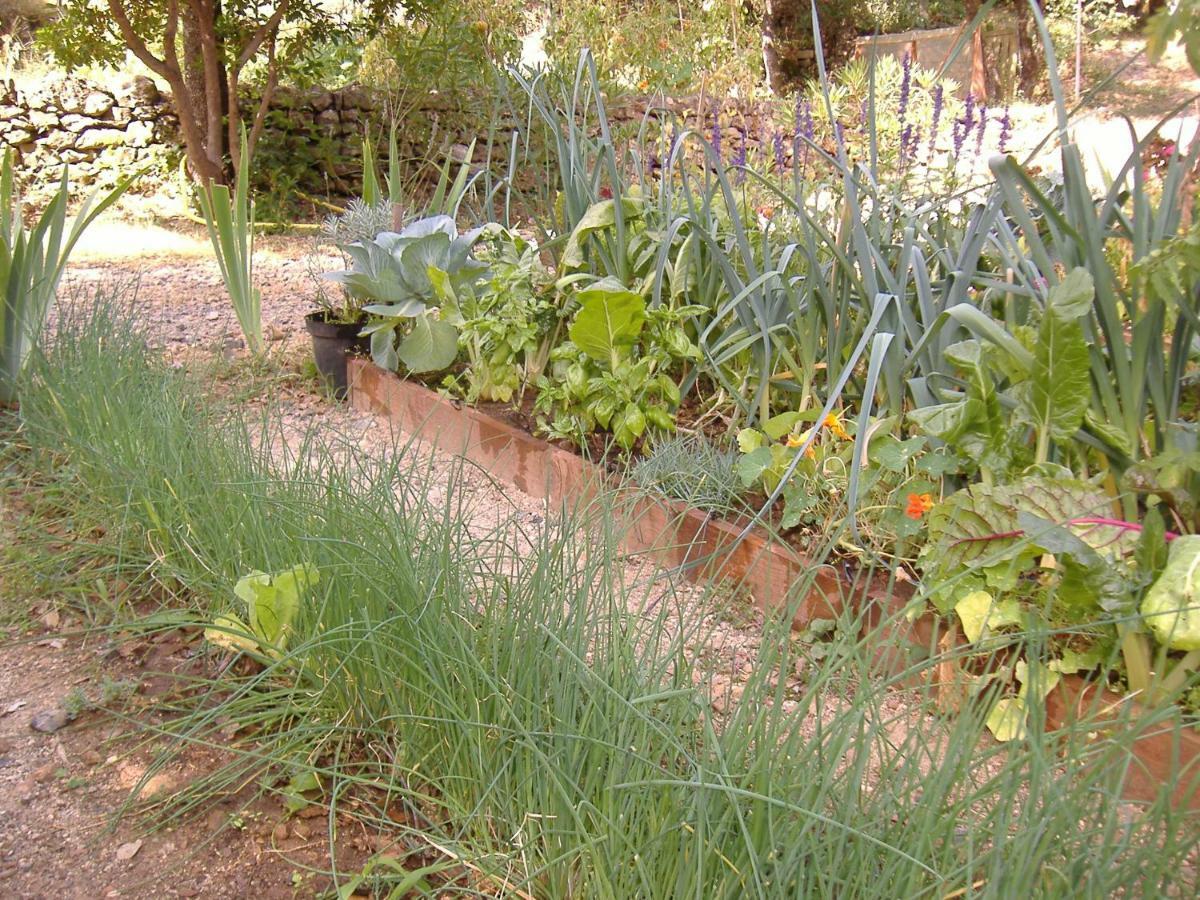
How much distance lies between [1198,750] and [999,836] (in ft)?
2.97

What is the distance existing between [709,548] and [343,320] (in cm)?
217

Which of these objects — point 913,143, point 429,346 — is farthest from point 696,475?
point 913,143

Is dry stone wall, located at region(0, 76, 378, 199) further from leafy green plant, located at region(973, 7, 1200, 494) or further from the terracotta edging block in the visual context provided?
leafy green plant, located at region(973, 7, 1200, 494)

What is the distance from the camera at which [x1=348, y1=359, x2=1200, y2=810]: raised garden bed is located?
64.4 inches

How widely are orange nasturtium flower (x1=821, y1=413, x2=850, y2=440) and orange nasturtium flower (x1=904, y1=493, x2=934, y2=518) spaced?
0.94ft

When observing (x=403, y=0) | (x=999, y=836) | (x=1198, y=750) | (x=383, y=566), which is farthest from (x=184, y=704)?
(x=403, y=0)

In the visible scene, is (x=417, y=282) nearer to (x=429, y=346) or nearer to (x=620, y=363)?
(x=429, y=346)

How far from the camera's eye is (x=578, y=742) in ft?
4.53

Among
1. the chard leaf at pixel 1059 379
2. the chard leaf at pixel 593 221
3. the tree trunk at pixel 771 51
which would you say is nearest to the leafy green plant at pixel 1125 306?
the chard leaf at pixel 1059 379

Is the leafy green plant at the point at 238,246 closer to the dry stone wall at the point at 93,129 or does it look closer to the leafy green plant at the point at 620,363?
the leafy green plant at the point at 620,363

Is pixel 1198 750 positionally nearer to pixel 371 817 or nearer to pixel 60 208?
pixel 371 817

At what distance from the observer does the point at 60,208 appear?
3170mm

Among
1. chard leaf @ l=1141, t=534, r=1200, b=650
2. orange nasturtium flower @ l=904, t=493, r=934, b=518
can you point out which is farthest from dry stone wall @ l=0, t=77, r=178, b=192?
chard leaf @ l=1141, t=534, r=1200, b=650

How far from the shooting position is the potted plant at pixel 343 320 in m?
3.96
